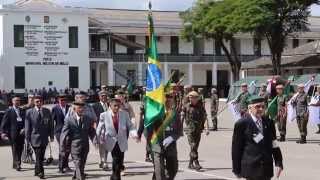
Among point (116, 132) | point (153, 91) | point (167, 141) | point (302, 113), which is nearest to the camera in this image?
point (167, 141)

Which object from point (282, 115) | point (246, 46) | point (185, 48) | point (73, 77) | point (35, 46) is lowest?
point (282, 115)

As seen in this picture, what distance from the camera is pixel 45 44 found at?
6106 centimetres

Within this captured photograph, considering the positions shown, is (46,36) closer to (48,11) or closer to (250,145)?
(48,11)

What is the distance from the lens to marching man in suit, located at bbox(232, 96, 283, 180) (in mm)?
8625

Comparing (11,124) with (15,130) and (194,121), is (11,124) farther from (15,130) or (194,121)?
(194,121)

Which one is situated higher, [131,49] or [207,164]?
[131,49]

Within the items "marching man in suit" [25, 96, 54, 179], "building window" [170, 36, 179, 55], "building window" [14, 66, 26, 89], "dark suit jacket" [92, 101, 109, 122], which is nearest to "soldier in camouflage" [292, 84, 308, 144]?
"dark suit jacket" [92, 101, 109, 122]

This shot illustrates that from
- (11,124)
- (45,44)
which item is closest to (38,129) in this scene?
(11,124)

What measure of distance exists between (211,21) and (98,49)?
1962cm

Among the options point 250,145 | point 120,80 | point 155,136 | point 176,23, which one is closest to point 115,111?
point 155,136

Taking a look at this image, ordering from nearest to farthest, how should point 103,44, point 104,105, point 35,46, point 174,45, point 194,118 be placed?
point 194,118
point 104,105
point 35,46
point 103,44
point 174,45

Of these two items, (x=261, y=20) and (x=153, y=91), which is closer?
(x=153, y=91)

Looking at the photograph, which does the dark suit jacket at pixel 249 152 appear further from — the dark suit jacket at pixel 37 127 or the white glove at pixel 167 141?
the dark suit jacket at pixel 37 127

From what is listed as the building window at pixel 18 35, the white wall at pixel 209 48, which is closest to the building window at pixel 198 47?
the white wall at pixel 209 48
